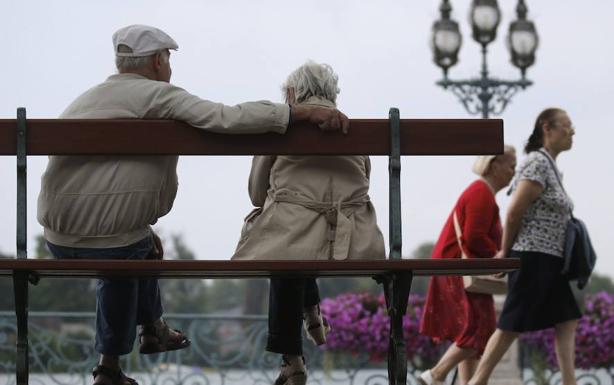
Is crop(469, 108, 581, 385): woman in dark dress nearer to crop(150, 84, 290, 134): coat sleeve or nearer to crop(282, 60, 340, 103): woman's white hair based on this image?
crop(282, 60, 340, 103): woman's white hair

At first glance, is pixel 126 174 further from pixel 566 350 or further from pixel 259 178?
pixel 566 350

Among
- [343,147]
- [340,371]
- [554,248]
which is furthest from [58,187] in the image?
[340,371]

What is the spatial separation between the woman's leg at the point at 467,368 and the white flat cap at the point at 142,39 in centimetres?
427

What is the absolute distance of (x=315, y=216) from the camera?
6.32 meters

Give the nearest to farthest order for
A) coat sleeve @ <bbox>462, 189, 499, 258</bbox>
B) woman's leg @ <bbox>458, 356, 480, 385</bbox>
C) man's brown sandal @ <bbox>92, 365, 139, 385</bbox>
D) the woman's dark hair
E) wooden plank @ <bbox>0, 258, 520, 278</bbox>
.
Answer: wooden plank @ <bbox>0, 258, 520, 278</bbox>
man's brown sandal @ <bbox>92, 365, 139, 385</bbox>
the woman's dark hair
coat sleeve @ <bbox>462, 189, 499, 258</bbox>
woman's leg @ <bbox>458, 356, 480, 385</bbox>

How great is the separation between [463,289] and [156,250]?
12.0 feet

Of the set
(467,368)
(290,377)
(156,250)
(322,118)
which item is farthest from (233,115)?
(467,368)

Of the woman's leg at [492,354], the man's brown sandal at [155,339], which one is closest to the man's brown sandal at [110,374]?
the man's brown sandal at [155,339]

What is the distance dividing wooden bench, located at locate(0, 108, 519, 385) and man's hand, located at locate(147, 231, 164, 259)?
38 cm

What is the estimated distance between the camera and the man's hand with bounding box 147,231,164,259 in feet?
21.2

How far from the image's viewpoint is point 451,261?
230 inches

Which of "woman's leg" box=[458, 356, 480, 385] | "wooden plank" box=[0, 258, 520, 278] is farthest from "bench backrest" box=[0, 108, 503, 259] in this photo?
"woman's leg" box=[458, 356, 480, 385]

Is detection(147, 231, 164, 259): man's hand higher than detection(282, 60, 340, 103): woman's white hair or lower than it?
lower

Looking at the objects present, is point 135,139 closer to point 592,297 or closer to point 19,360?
point 19,360
